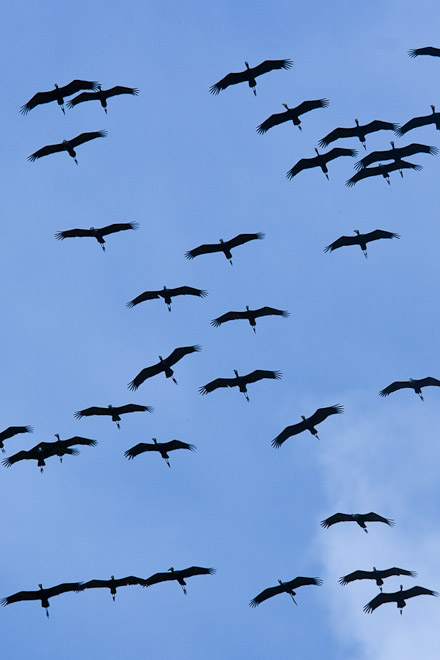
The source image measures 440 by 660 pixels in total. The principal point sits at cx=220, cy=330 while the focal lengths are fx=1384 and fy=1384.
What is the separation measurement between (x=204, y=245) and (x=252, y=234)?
7.76 ft

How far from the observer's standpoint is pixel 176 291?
210ft

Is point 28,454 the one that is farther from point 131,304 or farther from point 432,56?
point 432,56

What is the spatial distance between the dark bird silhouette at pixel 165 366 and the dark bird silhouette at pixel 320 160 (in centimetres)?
991

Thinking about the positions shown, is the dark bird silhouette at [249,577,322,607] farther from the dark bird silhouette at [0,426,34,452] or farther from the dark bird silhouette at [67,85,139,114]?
the dark bird silhouette at [67,85,139,114]

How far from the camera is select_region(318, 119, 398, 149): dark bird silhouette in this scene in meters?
66.0

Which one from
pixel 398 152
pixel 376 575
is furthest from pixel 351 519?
pixel 398 152

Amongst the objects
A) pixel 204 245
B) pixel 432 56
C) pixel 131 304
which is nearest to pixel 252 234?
pixel 204 245

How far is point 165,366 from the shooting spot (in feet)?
211

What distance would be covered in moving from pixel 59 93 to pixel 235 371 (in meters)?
15.4

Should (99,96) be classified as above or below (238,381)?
above

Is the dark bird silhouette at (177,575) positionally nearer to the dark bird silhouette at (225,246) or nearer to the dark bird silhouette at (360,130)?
the dark bird silhouette at (225,246)

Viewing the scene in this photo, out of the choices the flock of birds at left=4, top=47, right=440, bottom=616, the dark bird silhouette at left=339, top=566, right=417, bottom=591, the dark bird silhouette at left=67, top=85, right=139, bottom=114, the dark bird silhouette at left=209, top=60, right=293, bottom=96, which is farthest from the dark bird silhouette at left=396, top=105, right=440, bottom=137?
the dark bird silhouette at left=339, top=566, right=417, bottom=591

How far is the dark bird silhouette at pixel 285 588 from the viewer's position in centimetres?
6262

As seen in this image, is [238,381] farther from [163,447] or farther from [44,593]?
[44,593]
